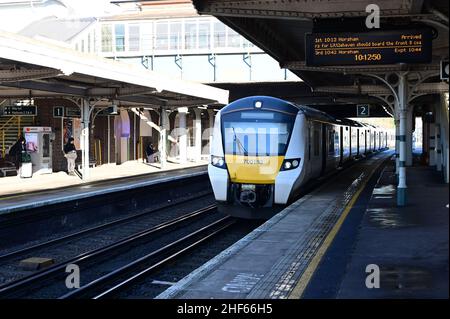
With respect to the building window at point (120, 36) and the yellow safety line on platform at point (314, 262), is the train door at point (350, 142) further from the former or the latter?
the building window at point (120, 36)

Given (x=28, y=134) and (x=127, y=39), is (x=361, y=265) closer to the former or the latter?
(x=28, y=134)

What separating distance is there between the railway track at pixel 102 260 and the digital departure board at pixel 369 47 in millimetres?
4989

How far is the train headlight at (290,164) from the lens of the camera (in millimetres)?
12193

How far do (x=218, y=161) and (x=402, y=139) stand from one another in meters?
4.15

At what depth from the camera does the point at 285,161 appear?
12.2m

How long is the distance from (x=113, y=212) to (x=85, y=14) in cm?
3011

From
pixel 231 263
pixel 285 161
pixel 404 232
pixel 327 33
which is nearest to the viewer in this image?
pixel 231 263

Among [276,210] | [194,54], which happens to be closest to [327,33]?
[276,210]

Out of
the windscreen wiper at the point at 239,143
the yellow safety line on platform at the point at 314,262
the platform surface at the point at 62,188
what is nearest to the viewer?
the yellow safety line on platform at the point at 314,262

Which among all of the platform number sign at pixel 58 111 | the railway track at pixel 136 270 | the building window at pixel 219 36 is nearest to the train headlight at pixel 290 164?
the railway track at pixel 136 270

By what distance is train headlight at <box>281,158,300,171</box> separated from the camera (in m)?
12.2

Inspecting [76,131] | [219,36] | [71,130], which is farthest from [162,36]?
[71,130]

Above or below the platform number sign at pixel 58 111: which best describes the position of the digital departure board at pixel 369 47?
above

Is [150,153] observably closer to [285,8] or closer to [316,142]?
[316,142]
